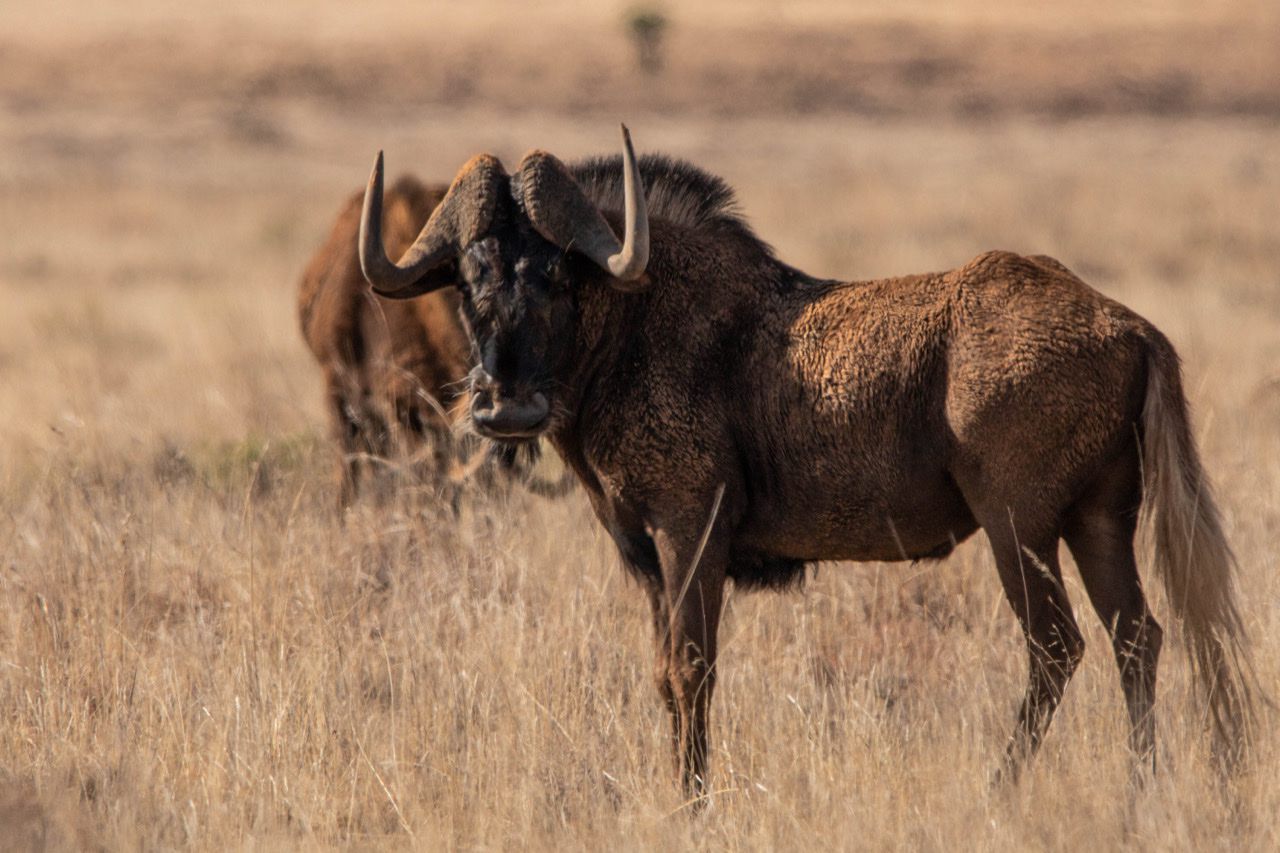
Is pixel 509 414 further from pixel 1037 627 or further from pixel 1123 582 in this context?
pixel 1123 582

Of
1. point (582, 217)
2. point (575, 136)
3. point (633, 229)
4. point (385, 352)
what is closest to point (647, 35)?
point (575, 136)

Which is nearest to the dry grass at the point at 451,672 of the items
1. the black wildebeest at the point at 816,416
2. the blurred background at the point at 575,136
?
the black wildebeest at the point at 816,416

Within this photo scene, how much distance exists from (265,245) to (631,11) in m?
49.7

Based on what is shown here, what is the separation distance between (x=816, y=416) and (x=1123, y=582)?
3.54 ft

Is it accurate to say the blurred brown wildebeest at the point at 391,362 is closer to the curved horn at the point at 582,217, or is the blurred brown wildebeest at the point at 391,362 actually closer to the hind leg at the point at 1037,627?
the curved horn at the point at 582,217

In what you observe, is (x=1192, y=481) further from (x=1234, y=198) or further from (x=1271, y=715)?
(x=1234, y=198)

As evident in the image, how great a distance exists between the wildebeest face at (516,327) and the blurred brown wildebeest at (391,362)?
242 centimetres

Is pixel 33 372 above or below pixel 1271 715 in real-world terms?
below

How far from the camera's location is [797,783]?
16.4ft

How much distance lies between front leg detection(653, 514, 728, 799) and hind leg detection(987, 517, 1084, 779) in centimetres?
92

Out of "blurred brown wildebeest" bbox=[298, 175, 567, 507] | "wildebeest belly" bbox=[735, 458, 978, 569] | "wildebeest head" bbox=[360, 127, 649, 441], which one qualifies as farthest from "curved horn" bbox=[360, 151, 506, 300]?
"blurred brown wildebeest" bbox=[298, 175, 567, 507]

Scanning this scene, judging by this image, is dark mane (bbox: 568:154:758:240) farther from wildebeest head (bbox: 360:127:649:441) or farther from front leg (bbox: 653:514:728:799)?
front leg (bbox: 653:514:728:799)

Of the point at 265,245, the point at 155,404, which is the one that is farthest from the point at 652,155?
the point at 265,245

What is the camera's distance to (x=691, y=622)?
5.19 m
